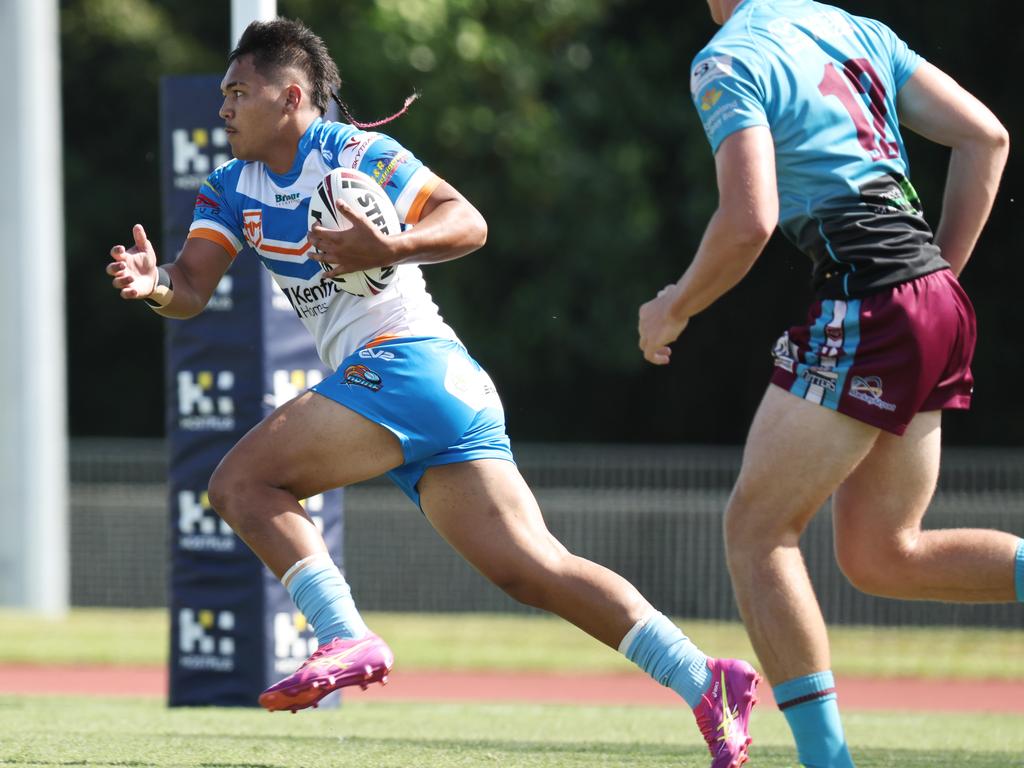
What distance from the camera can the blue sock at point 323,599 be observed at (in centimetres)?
433

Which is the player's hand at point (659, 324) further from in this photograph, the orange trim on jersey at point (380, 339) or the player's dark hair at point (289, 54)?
the player's dark hair at point (289, 54)

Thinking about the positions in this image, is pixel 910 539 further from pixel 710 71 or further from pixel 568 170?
pixel 568 170

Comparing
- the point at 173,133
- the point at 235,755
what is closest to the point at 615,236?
the point at 173,133

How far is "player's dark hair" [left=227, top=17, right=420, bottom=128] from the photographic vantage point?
4.79 meters

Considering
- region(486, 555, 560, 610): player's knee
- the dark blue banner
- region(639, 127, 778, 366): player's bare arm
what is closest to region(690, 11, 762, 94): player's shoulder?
region(639, 127, 778, 366): player's bare arm

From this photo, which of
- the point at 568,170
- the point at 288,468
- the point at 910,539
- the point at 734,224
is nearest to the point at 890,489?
the point at 910,539

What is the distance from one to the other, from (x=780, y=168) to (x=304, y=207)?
1.41m

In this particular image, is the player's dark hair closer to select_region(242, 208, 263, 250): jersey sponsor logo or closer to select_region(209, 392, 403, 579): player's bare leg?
select_region(242, 208, 263, 250): jersey sponsor logo

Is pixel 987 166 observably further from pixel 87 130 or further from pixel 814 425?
pixel 87 130

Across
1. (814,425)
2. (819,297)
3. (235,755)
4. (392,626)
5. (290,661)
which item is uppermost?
(819,297)

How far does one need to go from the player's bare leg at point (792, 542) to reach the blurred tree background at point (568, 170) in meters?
13.9

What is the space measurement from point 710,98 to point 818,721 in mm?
1659

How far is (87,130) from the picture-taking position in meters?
22.1

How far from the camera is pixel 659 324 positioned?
4.04m
